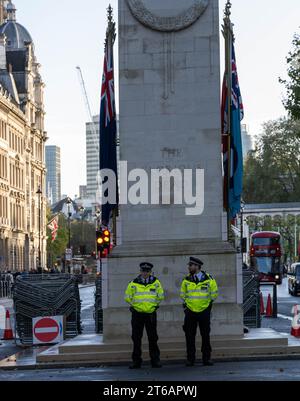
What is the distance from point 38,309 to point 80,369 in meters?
8.83

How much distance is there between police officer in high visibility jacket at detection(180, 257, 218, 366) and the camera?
20.6 m

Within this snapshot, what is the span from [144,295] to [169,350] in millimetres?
1775

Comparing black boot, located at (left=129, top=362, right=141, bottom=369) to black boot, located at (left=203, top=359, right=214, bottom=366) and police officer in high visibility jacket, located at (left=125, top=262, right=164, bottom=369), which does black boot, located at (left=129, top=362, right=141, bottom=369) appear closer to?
police officer in high visibility jacket, located at (left=125, top=262, right=164, bottom=369)

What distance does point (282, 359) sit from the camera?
69.2 ft

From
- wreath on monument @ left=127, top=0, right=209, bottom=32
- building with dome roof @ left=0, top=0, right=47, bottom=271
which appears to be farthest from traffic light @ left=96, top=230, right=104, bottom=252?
building with dome roof @ left=0, top=0, right=47, bottom=271

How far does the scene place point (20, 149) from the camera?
12938cm

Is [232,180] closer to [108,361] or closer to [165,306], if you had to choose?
[165,306]

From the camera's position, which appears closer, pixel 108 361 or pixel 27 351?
pixel 108 361

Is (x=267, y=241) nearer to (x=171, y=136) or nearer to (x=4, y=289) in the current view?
(x=4, y=289)

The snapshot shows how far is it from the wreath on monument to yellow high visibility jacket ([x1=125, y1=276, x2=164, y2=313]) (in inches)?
207

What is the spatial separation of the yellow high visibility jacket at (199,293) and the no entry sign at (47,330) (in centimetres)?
716

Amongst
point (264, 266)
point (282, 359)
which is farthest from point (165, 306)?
point (264, 266)
